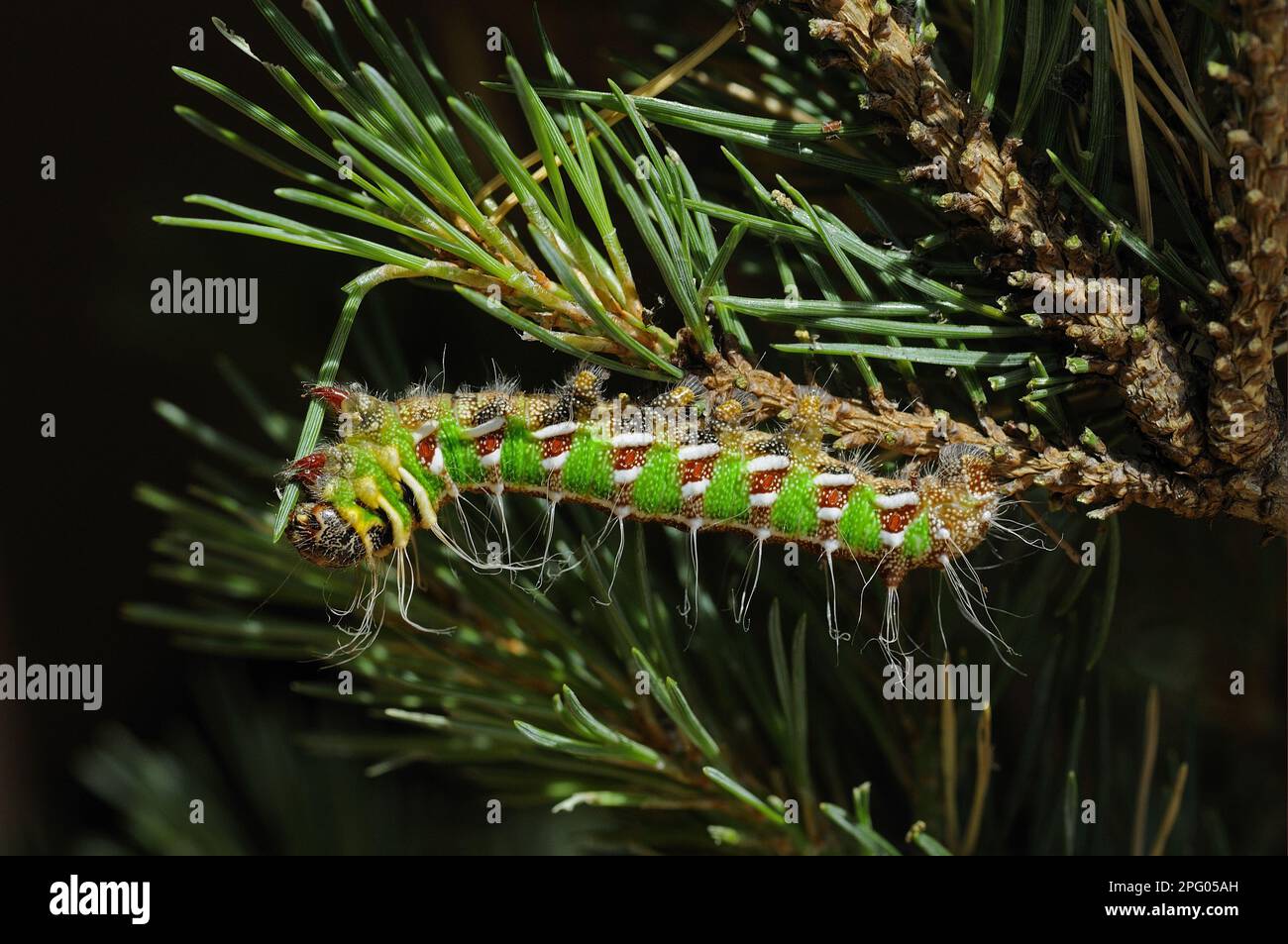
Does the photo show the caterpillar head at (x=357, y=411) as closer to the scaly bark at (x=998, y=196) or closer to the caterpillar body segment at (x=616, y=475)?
the caterpillar body segment at (x=616, y=475)

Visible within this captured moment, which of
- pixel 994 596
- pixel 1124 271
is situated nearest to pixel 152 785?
pixel 994 596

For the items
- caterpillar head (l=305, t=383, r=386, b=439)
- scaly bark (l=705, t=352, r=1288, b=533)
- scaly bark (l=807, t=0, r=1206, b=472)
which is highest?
scaly bark (l=807, t=0, r=1206, b=472)

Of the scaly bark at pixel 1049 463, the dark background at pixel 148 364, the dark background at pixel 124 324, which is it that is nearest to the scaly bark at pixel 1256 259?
the scaly bark at pixel 1049 463

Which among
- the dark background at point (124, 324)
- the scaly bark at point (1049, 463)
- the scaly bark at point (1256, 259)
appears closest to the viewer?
the scaly bark at point (1256, 259)

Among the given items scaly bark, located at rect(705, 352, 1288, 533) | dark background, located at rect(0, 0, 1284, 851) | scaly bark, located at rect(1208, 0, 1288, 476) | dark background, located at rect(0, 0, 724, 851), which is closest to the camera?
scaly bark, located at rect(1208, 0, 1288, 476)

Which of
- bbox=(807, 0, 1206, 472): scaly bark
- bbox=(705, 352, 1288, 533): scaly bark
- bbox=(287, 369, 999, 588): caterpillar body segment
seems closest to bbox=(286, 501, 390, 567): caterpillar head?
bbox=(287, 369, 999, 588): caterpillar body segment

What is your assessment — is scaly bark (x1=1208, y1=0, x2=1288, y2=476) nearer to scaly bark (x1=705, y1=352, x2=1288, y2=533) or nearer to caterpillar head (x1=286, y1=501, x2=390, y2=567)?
scaly bark (x1=705, y1=352, x2=1288, y2=533)
